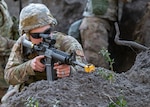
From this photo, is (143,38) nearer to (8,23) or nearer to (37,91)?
(8,23)

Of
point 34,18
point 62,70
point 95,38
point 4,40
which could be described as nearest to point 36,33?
point 34,18

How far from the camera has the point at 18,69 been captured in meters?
4.05

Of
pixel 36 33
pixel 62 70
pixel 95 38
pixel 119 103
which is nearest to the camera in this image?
pixel 119 103

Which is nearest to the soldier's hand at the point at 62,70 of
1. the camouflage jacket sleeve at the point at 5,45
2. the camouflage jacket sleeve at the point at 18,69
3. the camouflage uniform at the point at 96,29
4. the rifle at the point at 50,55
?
the rifle at the point at 50,55

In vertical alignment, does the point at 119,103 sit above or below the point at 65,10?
above

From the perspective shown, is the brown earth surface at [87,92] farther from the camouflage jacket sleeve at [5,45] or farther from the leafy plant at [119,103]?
the camouflage jacket sleeve at [5,45]

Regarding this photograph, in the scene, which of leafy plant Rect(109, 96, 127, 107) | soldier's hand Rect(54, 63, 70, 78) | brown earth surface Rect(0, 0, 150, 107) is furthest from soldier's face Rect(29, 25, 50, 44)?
leafy plant Rect(109, 96, 127, 107)

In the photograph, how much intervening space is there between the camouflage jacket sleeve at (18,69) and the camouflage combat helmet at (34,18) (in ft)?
0.55

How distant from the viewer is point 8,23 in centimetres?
651

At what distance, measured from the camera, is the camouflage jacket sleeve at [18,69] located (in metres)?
3.93

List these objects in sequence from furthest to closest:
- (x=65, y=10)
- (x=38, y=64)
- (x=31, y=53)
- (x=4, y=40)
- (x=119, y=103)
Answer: (x=65, y=10) → (x=4, y=40) → (x=31, y=53) → (x=38, y=64) → (x=119, y=103)

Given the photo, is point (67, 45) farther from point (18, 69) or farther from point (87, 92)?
point (87, 92)

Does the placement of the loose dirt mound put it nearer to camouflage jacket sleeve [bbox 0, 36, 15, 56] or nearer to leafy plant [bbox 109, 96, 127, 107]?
leafy plant [bbox 109, 96, 127, 107]

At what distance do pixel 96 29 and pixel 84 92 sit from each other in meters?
3.83
